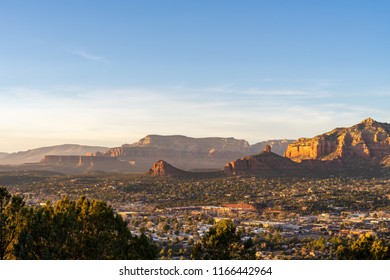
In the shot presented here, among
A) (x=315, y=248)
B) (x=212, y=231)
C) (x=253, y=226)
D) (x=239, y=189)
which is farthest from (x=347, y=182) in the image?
(x=212, y=231)

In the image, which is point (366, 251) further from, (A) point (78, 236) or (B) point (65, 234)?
(B) point (65, 234)

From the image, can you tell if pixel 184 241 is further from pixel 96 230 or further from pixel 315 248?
pixel 96 230

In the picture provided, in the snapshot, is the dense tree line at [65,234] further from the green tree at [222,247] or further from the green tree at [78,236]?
the green tree at [222,247]

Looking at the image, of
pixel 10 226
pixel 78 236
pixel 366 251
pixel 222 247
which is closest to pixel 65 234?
pixel 78 236

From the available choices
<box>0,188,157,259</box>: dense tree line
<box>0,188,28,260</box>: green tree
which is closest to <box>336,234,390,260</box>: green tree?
<box>0,188,157,259</box>: dense tree line

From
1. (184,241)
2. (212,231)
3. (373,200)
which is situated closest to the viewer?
(212,231)

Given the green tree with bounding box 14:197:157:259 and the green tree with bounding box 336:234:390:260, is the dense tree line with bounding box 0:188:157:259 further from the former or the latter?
the green tree with bounding box 336:234:390:260

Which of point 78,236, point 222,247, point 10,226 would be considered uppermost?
point 10,226

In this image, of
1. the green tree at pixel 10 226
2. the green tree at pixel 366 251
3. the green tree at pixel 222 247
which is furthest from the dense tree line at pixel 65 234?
the green tree at pixel 366 251
